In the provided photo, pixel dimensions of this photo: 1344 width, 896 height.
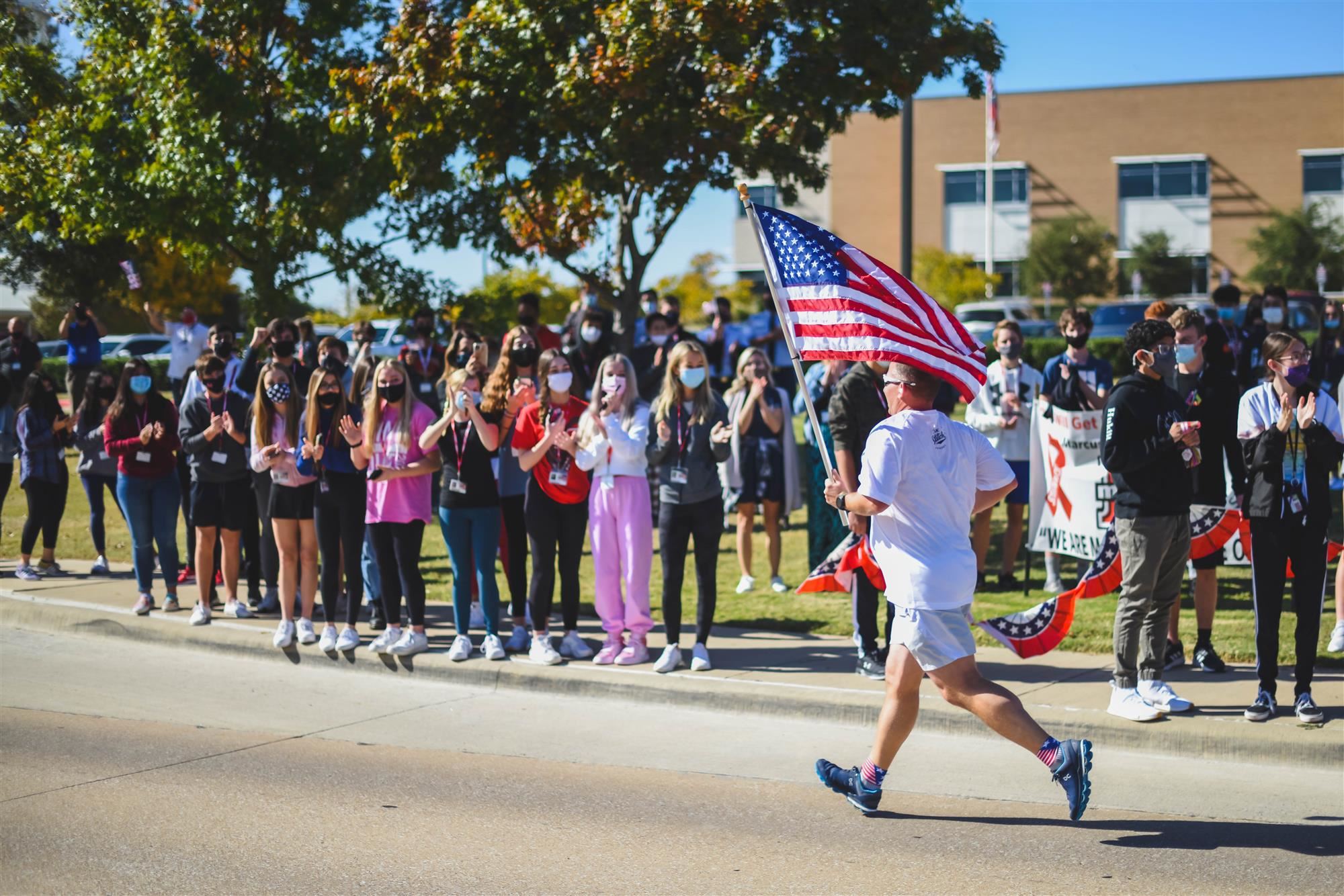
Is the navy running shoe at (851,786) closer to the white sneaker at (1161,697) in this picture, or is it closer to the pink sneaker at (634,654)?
the white sneaker at (1161,697)

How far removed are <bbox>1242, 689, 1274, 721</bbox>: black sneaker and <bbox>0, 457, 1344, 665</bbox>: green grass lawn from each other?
1.40 meters

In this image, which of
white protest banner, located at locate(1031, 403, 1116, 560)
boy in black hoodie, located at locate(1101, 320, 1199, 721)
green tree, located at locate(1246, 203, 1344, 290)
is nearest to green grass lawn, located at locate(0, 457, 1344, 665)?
white protest banner, located at locate(1031, 403, 1116, 560)

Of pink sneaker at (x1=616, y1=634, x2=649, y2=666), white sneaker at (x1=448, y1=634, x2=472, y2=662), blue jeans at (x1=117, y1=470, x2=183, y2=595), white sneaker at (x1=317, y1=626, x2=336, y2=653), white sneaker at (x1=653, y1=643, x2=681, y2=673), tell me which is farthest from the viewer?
blue jeans at (x1=117, y1=470, x2=183, y2=595)

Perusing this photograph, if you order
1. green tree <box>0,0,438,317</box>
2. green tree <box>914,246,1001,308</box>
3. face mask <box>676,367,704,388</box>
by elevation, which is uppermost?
green tree <box>914,246,1001,308</box>

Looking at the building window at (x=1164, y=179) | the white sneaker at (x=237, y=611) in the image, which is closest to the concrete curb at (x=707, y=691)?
the white sneaker at (x=237, y=611)

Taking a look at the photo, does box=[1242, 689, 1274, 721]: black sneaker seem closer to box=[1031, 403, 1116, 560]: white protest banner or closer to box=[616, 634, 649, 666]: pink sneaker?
box=[1031, 403, 1116, 560]: white protest banner

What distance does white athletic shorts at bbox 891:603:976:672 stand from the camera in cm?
573

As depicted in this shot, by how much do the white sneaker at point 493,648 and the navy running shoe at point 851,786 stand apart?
3.39m

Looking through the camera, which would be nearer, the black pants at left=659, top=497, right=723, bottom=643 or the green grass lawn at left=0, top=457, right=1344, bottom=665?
the black pants at left=659, top=497, right=723, bottom=643

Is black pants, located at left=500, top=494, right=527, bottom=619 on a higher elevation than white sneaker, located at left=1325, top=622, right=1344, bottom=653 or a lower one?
higher

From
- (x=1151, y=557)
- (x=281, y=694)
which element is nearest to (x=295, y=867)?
(x=281, y=694)

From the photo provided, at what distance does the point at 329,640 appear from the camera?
942 centimetres

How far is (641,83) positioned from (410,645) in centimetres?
661

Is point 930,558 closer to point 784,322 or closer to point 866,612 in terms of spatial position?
point 784,322
